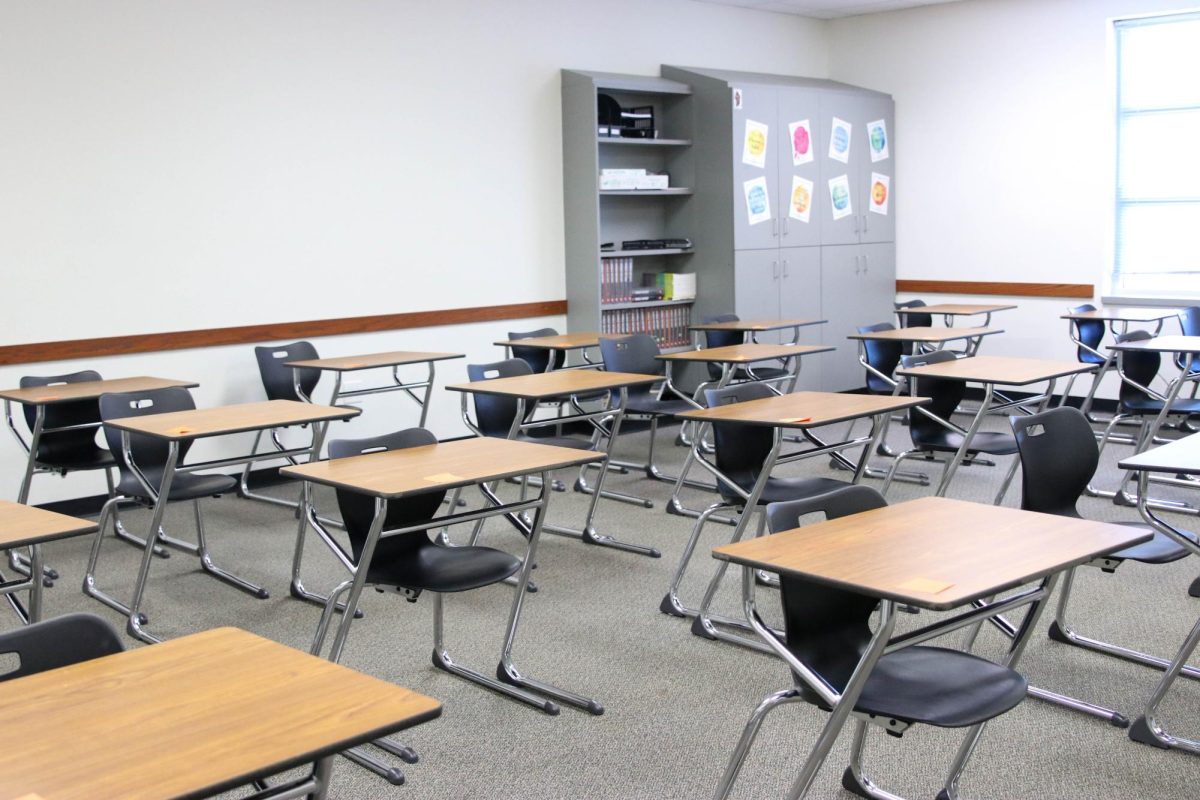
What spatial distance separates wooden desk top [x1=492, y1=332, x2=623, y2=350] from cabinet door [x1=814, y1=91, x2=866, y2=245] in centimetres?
287

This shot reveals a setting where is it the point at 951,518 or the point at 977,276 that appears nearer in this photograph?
the point at 951,518

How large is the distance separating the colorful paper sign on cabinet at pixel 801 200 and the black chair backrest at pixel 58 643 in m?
7.26

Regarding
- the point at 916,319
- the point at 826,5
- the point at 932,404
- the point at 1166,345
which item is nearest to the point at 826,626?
the point at 932,404

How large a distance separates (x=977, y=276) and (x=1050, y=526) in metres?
6.91

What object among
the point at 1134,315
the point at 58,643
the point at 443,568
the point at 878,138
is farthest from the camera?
the point at 878,138

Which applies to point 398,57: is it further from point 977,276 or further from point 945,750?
point 945,750

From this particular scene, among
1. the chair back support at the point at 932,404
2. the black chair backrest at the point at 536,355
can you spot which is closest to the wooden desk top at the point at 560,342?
the black chair backrest at the point at 536,355

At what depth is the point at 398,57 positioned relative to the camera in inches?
276

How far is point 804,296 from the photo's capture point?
8.74 meters

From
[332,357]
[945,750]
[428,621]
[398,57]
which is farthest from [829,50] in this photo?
[945,750]

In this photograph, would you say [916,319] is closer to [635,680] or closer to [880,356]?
[880,356]

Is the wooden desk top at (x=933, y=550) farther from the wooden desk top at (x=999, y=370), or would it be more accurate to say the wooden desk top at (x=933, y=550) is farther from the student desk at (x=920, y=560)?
the wooden desk top at (x=999, y=370)

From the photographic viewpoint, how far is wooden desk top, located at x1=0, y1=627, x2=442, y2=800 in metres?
1.37

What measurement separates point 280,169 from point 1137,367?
4779 millimetres
